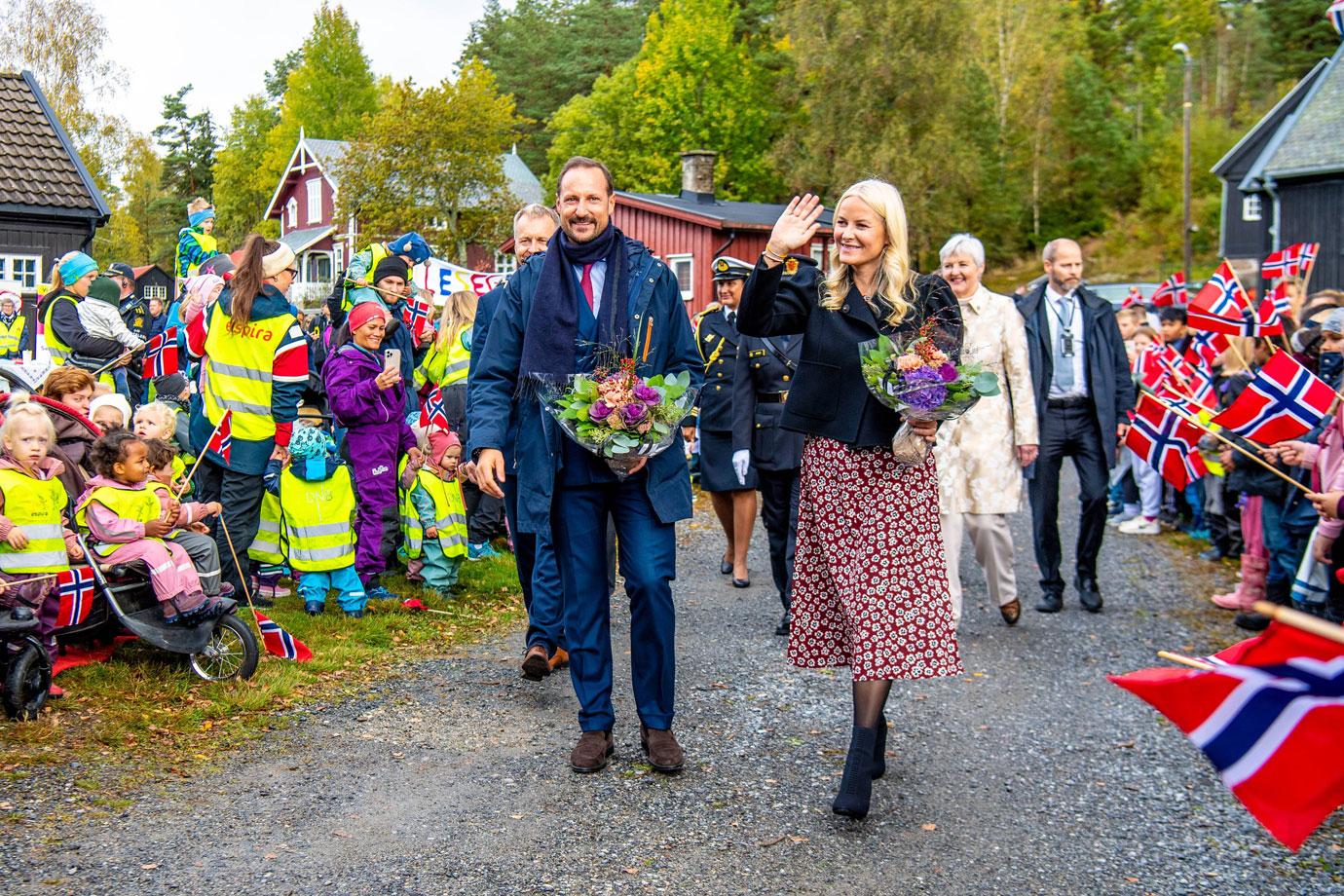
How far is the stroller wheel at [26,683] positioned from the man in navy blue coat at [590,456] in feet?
7.04

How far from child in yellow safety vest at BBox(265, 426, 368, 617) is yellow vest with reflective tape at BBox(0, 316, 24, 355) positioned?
4.95 meters

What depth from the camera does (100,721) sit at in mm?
5516

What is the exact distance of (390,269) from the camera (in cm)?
907

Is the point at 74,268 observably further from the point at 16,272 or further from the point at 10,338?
the point at 16,272

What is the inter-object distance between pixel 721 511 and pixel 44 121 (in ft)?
62.8

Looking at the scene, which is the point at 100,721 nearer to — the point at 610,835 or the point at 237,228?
the point at 610,835

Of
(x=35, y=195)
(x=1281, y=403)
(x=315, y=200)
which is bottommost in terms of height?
(x=1281, y=403)

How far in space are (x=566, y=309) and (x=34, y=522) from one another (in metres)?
2.72

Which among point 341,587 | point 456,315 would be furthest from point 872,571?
point 456,315

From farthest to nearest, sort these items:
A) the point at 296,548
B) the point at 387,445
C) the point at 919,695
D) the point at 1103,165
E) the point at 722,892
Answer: the point at 1103,165, the point at 387,445, the point at 296,548, the point at 919,695, the point at 722,892

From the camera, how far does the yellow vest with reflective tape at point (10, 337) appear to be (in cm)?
1108

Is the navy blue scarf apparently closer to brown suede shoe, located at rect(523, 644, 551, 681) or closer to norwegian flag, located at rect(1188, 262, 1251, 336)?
brown suede shoe, located at rect(523, 644, 551, 681)

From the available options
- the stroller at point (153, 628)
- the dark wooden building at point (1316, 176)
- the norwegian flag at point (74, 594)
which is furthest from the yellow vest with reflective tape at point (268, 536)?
the dark wooden building at point (1316, 176)

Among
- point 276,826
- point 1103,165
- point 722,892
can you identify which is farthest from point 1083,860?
point 1103,165
